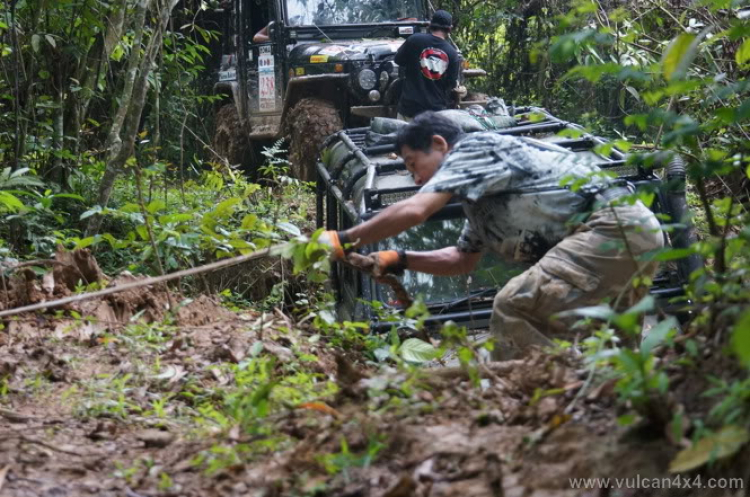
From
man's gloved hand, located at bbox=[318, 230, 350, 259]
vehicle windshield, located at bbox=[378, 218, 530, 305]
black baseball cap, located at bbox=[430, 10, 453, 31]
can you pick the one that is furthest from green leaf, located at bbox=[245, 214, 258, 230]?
black baseball cap, located at bbox=[430, 10, 453, 31]

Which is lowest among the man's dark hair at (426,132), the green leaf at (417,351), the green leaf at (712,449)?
the green leaf at (417,351)

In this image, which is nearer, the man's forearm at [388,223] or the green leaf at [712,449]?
the green leaf at [712,449]

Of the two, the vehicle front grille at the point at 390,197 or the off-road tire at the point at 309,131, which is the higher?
the vehicle front grille at the point at 390,197

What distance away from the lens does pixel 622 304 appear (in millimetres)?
4500

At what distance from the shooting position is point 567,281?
178 inches

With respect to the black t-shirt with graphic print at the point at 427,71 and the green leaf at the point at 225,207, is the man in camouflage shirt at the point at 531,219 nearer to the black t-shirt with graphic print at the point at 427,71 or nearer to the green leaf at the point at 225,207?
the green leaf at the point at 225,207

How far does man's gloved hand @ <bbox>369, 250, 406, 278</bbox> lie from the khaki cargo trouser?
522 millimetres

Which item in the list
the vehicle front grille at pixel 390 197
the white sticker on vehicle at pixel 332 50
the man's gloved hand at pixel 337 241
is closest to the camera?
the man's gloved hand at pixel 337 241

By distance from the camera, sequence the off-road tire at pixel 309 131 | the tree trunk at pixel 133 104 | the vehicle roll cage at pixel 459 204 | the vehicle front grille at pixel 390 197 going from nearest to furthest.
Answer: the vehicle roll cage at pixel 459 204, the vehicle front grille at pixel 390 197, the tree trunk at pixel 133 104, the off-road tire at pixel 309 131

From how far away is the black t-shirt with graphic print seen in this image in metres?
9.21

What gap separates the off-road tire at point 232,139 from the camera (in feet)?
43.5

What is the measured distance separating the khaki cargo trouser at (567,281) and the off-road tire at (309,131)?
6200 millimetres

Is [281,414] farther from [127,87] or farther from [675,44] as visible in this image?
[127,87]
